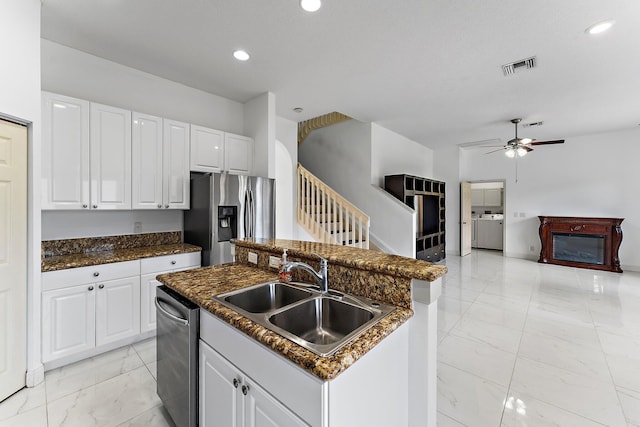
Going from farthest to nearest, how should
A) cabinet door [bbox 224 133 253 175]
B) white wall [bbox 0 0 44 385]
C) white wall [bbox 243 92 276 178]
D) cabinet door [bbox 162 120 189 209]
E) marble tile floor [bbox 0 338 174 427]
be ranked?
white wall [bbox 243 92 276 178] → cabinet door [bbox 224 133 253 175] → cabinet door [bbox 162 120 189 209] → white wall [bbox 0 0 44 385] → marble tile floor [bbox 0 338 174 427]

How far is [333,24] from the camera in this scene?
7.50 feet

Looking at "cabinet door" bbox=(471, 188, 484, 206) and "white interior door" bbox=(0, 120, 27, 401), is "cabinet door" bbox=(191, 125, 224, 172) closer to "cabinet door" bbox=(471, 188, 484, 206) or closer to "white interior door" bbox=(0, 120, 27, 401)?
"white interior door" bbox=(0, 120, 27, 401)

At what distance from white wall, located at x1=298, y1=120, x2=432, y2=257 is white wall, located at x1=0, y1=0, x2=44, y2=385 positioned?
176 inches

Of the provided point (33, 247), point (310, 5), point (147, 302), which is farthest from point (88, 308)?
point (310, 5)

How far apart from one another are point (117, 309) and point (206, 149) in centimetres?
188

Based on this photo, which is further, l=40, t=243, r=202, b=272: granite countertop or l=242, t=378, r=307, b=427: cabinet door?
l=40, t=243, r=202, b=272: granite countertop

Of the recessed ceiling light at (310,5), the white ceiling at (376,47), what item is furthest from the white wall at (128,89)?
the recessed ceiling light at (310,5)

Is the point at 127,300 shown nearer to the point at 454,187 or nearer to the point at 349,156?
the point at 349,156

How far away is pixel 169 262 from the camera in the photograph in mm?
2779

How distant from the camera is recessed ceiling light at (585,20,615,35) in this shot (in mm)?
2250

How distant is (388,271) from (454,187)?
22.6 ft

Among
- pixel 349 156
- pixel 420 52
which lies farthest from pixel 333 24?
pixel 349 156

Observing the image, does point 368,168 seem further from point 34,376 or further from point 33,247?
point 34,376

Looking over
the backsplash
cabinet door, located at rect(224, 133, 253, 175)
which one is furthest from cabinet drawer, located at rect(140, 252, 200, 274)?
cabinet door, located at rect(224, 133, 253, 175)
